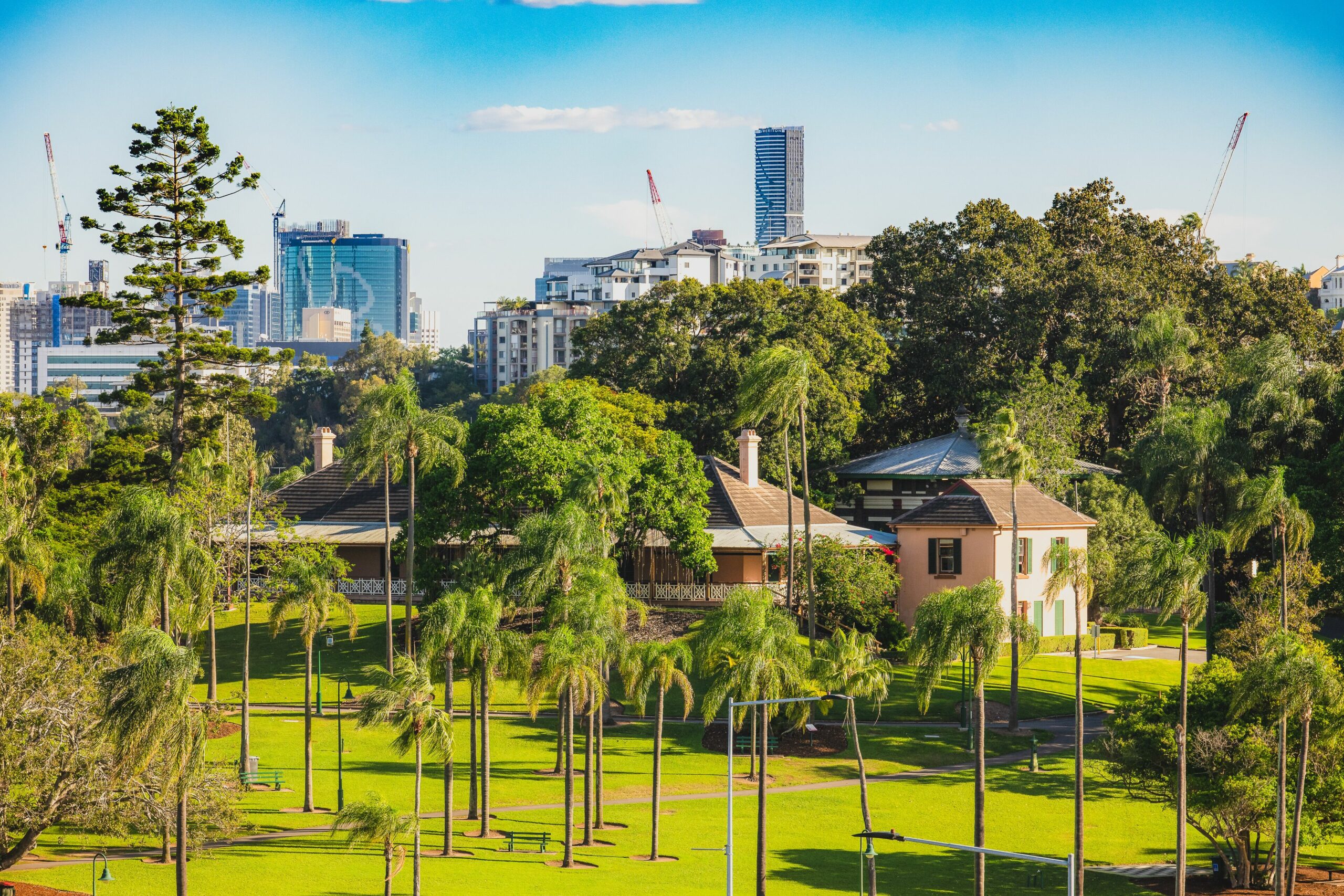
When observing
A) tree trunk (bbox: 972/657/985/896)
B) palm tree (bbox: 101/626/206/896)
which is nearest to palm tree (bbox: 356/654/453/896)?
palm tree (bbox: 101/626/206/896)

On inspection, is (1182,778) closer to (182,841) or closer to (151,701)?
(182,841)

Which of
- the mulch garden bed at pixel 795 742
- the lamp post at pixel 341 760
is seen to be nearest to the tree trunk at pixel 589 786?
the lamp post at pixel 341 760

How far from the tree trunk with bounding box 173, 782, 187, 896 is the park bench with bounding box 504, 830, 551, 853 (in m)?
10.9

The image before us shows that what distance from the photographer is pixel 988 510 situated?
72.8 m

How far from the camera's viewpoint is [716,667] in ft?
165

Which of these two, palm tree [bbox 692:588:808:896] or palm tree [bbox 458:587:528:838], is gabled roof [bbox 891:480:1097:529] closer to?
palm tree [bbox 692:588:808:896]

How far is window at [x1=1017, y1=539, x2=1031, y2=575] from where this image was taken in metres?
73.2

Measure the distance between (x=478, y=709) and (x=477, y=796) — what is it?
1443cm

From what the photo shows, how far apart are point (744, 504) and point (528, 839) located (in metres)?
34.9

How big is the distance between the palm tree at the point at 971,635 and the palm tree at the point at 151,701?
20.4 metres

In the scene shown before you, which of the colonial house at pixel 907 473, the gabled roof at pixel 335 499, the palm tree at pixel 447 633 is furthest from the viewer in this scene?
the colonial house at pixel 907 473

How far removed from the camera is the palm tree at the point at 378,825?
3856 centimetres

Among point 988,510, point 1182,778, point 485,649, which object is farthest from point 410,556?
point 1182,778

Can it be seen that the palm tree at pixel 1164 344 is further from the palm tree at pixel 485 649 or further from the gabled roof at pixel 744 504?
the palm tree at pixel 485 649
